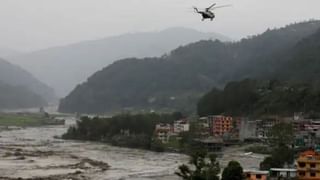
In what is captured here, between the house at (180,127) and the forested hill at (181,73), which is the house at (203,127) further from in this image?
the forested hill at (181,73)

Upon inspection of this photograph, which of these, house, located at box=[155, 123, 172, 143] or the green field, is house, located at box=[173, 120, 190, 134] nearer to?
house, located at box=[155, 123, 172, 143]

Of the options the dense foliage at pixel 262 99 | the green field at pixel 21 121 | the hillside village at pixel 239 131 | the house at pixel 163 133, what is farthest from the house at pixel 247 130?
the green field at pixel 21 121

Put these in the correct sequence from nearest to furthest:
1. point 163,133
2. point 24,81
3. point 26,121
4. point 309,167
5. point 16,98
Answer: point 309,167 < point 163,133 < point 26,121 < point 16,98 < point 24,81

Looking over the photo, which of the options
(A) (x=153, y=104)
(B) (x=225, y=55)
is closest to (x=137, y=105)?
(A) (x=153, y=104)

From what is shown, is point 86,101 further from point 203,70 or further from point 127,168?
point 127,168

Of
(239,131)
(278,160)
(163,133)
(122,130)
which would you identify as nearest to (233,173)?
(278,160)

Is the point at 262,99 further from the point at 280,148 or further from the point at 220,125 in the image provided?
the point at 280,148
